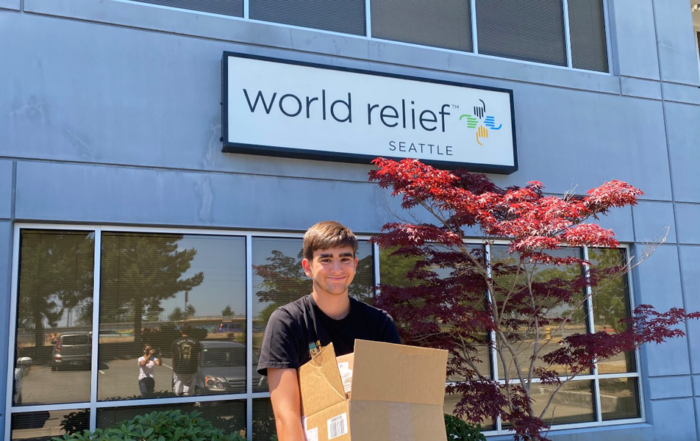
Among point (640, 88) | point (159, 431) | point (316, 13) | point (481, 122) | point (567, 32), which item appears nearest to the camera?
point (159, 431)

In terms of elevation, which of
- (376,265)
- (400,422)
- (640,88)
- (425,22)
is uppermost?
(425,22)

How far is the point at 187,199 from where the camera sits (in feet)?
20.6

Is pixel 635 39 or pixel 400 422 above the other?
pixel 635 39

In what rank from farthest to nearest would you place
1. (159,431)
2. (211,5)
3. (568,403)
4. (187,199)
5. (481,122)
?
1. (568,403)
2. (481,122)
3. (211,5)
4. (187,199)
5. (159,431)

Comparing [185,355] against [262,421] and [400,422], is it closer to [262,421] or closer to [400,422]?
[262,421]

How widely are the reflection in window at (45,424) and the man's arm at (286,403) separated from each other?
3.87 metres

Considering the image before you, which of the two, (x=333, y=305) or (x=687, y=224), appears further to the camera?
(x=687, y=224)

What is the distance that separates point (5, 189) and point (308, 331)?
4224mm

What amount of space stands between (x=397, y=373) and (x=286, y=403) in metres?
0.45

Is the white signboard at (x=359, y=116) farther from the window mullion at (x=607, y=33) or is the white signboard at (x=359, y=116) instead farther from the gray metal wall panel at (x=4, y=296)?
the gray metal wall panel at (x=4, y=296)

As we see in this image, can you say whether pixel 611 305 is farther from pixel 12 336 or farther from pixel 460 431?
pixel 12 336

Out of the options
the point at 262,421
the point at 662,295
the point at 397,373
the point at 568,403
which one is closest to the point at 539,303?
the point at 568,403

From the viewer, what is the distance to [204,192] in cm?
635

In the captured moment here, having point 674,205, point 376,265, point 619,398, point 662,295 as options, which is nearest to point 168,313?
point 376,265
